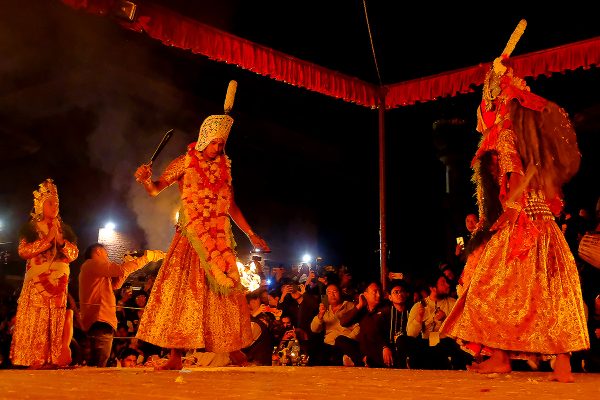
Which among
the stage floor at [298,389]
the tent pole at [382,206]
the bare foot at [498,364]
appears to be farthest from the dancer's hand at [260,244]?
the tent pole at [382,206]

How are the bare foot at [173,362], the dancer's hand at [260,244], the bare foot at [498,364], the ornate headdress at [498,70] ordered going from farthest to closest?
the dancer's hand at [260,244]
the bare foot at [173,362]
the ornate headdress at [498,70]
the bare foot at [498,364]

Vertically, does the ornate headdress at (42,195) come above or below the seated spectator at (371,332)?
above

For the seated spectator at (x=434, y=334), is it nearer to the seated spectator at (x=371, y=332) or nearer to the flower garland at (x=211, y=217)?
the seated spectator at (x=371, y=332)

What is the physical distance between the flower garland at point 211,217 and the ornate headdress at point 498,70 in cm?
209

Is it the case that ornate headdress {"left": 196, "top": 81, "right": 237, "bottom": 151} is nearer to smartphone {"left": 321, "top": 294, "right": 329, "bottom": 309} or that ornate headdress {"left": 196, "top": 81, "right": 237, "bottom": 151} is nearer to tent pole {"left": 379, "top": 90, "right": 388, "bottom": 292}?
smartphone {"left": 321, "top": 294, "right": 329, "bottom": 309}

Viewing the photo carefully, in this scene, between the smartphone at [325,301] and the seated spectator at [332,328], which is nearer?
the seated spectator at [332,328]

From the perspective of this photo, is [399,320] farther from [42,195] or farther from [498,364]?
[42,195]

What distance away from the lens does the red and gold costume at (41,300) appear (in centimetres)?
598

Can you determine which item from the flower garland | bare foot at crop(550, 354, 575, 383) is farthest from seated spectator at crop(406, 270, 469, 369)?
bare foot at crop(550, 354, 575, 383)

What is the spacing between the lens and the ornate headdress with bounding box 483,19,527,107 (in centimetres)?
429

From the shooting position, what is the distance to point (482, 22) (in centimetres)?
862

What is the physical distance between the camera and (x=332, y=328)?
25.7 ft

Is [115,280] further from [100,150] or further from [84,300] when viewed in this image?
[100,150]

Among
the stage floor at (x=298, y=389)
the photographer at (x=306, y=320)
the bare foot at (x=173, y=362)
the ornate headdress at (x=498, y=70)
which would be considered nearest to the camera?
the stage floor at (x=298, y=389)
